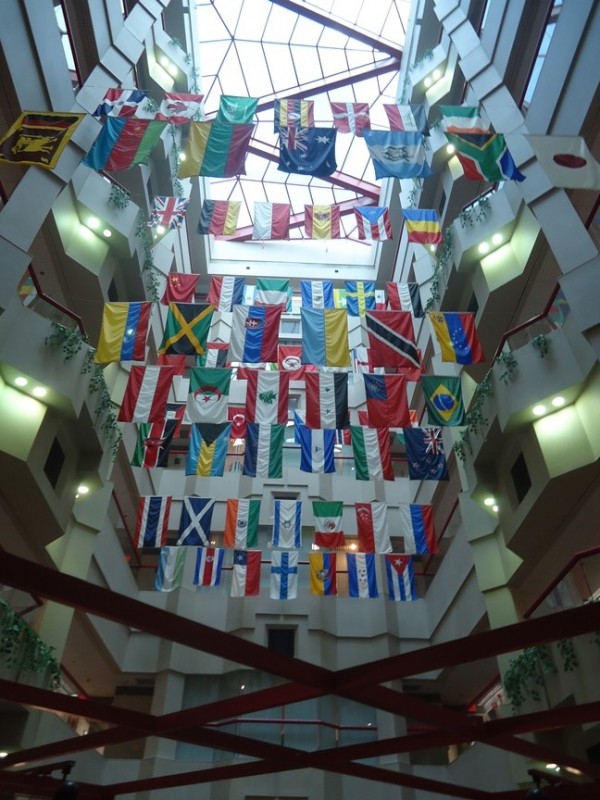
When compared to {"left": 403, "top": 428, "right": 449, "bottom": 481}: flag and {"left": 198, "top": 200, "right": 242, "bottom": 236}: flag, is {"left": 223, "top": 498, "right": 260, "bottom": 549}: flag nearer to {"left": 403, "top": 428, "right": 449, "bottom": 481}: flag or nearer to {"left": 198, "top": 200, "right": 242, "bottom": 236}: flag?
{"left": 403, "top": 428, "right": 449, "bottom": 481}: flag

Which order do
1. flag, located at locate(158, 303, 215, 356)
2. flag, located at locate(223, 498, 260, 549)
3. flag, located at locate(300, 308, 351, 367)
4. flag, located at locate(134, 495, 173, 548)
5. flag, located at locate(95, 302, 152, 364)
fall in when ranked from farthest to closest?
flag, located at locate(223, 498, 260, 549), flag, located at locate(134, 495, 173, 548), flag, located at locate(300, 308, 351, 367), flag, located at locate(158, 303, 215, 356), flag, located at locate(95, 302, 152, 364)

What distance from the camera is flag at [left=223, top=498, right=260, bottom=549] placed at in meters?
20.7

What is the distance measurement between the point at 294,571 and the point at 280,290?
1012 centimetres

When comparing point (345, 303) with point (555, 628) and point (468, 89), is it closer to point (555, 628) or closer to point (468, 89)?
point (468, 89)

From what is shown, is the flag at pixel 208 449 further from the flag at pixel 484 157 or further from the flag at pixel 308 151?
the flag at pixel 484 157

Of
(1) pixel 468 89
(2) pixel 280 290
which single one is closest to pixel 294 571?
(2) pixel 280 290

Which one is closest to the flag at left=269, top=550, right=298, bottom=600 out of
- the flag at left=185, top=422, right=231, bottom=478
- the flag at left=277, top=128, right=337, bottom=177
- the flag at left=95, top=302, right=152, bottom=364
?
the flag at left=185, top=422, right=231, bottom=478

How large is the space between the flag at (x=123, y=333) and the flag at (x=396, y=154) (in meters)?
8.01

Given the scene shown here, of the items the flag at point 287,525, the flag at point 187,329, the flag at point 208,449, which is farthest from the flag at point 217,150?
the flag at point 287,525

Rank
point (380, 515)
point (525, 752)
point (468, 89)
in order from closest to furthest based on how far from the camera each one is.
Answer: point (525, 752), point (380, 515), point (468, 89)

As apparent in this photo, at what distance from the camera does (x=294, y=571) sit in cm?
2188

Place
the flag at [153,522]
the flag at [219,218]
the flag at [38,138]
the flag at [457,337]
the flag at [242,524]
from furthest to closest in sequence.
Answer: the flag at [242,524]
the flag at [219,218]
the flag at [153,522]
the flag at [457,337]
the flag at [38,138]

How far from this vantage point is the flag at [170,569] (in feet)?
66.6

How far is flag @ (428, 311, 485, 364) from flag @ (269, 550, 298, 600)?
31.5 ft
